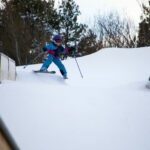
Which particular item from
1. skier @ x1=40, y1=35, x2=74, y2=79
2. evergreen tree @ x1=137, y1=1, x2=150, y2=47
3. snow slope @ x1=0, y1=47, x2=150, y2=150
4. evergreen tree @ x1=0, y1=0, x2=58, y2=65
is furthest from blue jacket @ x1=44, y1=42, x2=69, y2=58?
evergreen tree @ x1=137, y1=1, x2=150, y2=47

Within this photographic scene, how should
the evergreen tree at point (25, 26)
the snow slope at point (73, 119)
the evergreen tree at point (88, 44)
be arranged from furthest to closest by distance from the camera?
the evergreen tree at point (88, 44) < the evergreen tree at point (25, 26) < the snow slope at point (73, 119)

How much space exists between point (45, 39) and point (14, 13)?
2785mm

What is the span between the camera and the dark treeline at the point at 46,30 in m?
10.3

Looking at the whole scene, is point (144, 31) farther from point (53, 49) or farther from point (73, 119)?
point (73, 119)

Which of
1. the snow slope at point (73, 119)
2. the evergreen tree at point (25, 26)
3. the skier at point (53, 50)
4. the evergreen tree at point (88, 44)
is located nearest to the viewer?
the snow slope at point (73, 119)

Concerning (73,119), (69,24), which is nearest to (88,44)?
(69,24)

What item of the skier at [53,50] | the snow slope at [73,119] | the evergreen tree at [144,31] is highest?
the evergreen tree at [144,31]

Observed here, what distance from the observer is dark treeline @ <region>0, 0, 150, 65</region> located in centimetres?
1030

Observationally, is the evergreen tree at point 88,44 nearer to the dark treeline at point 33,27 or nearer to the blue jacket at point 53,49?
the dark treeline at point 33,27

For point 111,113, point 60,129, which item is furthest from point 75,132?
point 111,113

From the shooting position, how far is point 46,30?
11820 mm

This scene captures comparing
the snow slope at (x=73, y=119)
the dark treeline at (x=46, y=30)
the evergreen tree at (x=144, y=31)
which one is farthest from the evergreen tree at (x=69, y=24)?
the snow slope at (x=73, y=119)

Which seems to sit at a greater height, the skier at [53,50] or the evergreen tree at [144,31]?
the evergreen tree at [144,31]

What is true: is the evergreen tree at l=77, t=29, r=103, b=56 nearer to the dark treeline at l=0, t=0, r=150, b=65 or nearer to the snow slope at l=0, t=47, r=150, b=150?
the dark treeline at l=0, t=0, r=150, b=65
